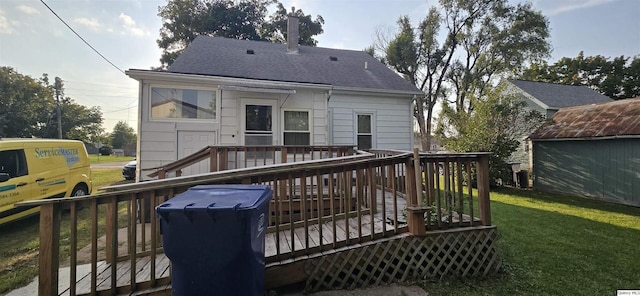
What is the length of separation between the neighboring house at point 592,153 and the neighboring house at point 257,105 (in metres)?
6.69

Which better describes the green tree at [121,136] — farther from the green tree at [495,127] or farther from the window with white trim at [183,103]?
the green tree at [495,127]

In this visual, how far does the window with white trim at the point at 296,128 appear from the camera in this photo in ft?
22.2

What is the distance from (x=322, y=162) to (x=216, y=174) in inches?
42.3

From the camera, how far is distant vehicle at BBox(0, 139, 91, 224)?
198 inches

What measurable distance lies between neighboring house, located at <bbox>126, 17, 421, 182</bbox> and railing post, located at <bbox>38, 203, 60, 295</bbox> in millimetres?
3918

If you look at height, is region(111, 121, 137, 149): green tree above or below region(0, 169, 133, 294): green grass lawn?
above

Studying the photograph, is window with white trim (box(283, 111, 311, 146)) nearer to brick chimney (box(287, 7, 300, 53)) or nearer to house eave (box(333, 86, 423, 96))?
house eave (box(333, 86, 423, 96))

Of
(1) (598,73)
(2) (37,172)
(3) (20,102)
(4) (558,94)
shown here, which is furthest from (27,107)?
(1) (598,73)

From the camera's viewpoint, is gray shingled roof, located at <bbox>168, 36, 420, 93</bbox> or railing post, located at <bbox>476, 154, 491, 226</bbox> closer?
railing post, located at <bbox>476, 154, 491, 226</bbox>

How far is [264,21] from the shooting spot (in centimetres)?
1948

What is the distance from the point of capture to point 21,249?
4277 millimetres

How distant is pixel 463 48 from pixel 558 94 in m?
6.51

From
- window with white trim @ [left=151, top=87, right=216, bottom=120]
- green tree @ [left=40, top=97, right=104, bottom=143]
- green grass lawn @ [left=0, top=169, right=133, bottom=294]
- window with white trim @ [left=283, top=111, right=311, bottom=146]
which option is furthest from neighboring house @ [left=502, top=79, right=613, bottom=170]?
green tree @ [left=40, top=97, right=104, bottom=143]

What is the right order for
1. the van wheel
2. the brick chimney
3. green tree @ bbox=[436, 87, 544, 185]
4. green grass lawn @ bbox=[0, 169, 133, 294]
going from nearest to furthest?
green grass lawn @ bbox=[0, 169, 133, 294]
the van wheel
green tree @ bbox=[436, 87, 544, 185]
the brick chimney
